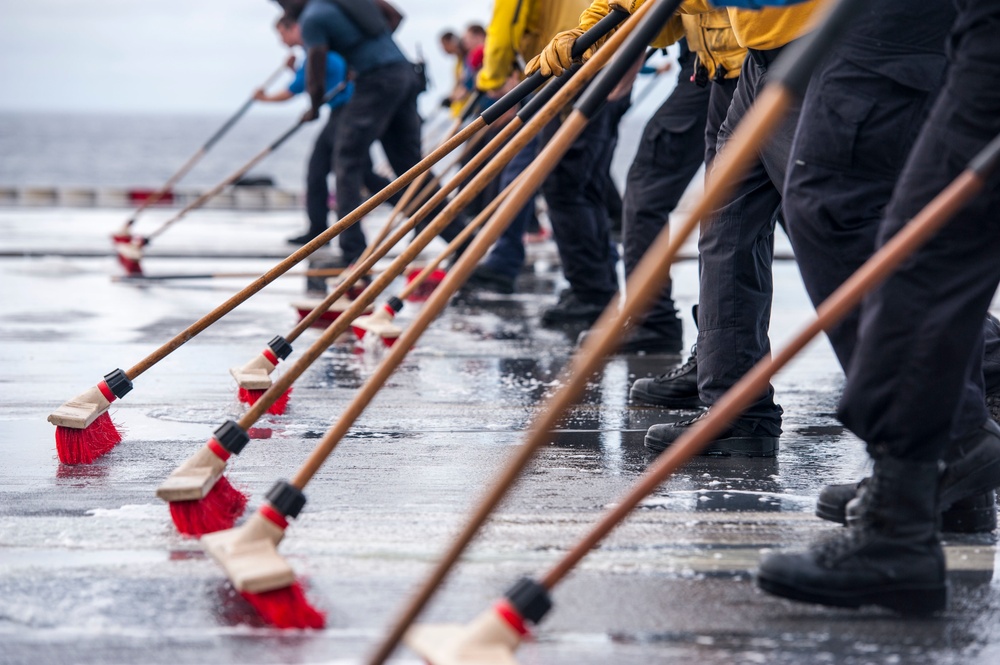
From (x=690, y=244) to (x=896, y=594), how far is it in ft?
29.7

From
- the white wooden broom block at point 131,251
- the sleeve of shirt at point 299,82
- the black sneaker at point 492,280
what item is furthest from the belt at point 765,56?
the sleeve of shirt at point 299,82

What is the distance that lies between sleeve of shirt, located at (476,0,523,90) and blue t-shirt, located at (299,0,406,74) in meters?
2.03

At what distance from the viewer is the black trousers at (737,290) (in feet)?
11.4

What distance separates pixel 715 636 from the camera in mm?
2168

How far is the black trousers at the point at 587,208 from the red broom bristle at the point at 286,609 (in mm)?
4126

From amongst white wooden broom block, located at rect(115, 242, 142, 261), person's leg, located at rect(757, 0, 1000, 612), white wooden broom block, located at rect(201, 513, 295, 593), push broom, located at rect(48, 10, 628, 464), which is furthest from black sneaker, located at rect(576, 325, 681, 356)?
white wooden broom block, located at rect(115, 242, 142, 261)

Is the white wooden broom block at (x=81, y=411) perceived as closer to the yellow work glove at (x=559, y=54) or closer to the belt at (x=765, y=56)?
the yellow work glove at (x=559, y=54)

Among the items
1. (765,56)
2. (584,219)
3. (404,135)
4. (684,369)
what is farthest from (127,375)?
(404,135)

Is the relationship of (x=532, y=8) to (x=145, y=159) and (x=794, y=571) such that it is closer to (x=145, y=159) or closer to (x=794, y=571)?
(x=794, y=571)

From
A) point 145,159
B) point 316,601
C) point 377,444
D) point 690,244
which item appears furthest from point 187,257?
point 145,159

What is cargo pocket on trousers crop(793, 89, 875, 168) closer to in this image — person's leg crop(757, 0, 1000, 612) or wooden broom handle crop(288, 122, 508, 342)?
person's leg crop(757, 0, 1000, 612)

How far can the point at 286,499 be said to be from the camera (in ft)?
7.81

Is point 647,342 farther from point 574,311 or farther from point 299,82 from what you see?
point 299,82

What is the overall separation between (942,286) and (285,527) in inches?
49.2
